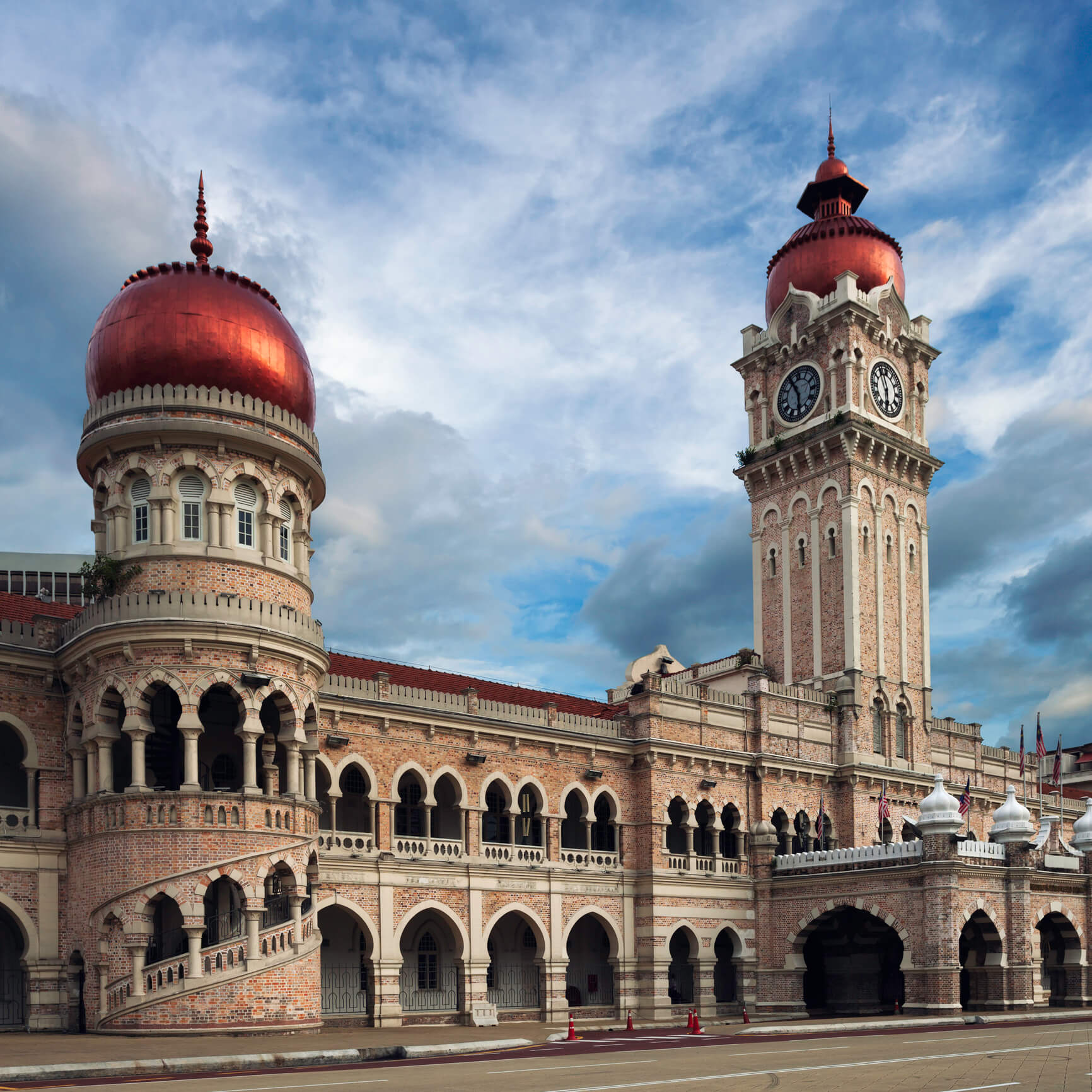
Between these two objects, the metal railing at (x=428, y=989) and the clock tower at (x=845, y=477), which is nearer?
the metal railing at (x=428, y=989)

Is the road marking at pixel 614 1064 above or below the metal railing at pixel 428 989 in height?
above

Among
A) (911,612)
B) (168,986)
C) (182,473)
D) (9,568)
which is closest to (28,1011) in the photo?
(168,986)

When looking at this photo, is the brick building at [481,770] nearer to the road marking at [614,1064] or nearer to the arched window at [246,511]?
the arched window at [246,511]

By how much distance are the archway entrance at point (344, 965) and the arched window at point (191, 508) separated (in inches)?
489

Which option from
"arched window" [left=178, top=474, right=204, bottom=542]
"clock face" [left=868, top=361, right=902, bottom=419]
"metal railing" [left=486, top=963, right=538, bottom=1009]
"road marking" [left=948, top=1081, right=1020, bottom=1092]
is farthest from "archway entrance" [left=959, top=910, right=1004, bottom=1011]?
"arched window" [left=178, top=474, right=204, bottom=542]

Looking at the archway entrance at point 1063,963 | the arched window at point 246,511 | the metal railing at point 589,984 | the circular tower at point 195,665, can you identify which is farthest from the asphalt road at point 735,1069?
the archway entrance at point 1063,963

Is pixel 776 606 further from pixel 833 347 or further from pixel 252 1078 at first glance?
pixel 252 1078

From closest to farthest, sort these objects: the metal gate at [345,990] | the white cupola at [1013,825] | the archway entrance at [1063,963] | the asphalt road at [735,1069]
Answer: the asphalt road at [735,1069] < the metal gate at [345,990] < the white cupola at [1013,825] < the archway entrance at [1063,963]

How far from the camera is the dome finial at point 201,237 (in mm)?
35031

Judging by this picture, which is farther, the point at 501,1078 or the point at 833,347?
the point at 833,347

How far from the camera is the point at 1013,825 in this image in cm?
4397

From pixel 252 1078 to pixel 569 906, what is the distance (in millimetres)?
24323

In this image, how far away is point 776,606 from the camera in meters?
57.4

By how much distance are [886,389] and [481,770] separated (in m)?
27.6
